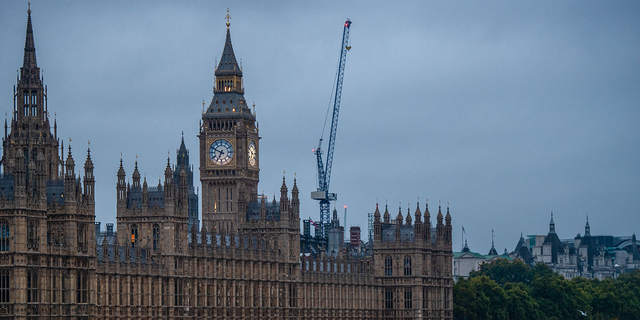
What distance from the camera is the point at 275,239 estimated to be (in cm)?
19388

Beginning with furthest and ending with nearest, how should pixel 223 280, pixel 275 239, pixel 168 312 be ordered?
pixel 275 239, pixel 223 280, pixel 168 312

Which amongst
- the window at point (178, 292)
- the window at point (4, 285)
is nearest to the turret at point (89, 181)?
the window at point (4, 285)

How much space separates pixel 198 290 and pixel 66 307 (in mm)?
36444

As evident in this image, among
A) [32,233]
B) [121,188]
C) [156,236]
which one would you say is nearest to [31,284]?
[32,233]

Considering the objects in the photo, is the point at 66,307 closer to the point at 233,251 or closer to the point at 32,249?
the point at 32,249

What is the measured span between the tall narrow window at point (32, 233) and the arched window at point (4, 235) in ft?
6.30

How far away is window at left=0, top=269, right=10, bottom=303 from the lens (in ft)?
426

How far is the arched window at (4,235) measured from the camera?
130 m

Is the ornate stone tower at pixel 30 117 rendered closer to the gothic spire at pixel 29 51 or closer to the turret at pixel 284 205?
the gothic spire at pixel 29 51

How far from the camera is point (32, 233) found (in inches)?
5197

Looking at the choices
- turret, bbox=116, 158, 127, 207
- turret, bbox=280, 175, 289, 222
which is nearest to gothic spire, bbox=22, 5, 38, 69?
turret, bbox=116, 158, 127, 207

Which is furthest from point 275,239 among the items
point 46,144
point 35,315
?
point 35,315

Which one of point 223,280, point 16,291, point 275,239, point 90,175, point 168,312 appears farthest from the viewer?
point 275,239

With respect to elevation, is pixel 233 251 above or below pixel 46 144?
below
